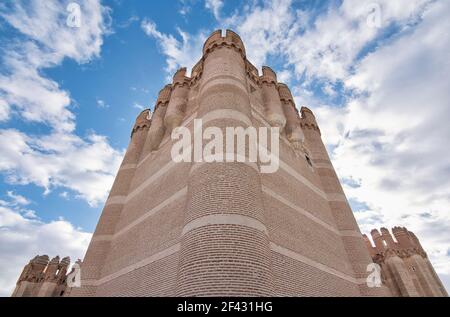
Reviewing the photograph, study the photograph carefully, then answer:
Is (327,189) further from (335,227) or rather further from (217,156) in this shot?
(217,156)

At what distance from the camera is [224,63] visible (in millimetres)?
9883

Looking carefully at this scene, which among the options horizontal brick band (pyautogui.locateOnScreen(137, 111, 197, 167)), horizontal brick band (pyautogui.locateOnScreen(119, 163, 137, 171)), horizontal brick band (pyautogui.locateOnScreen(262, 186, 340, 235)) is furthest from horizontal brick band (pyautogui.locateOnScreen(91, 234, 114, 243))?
horizontal brick band (pyautogui.locateOnScreen(262, 186, 340, 235))

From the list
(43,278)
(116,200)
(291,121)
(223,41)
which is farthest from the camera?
(43,278)

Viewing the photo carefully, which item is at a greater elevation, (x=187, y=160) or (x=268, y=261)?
(x=187, y=160)

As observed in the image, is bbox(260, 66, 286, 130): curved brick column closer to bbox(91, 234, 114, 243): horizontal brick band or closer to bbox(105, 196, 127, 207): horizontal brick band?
bbox(105, 196, 127, 207): horizontal brick band

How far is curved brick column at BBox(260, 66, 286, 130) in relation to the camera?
1204 cm

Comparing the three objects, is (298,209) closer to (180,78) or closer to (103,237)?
(103,237)

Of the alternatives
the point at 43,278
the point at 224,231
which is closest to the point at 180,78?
the point at 224,231

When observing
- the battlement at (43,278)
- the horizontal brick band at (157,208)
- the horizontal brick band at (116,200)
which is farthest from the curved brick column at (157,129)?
the battlement at (43,278)

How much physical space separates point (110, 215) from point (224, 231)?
883cm

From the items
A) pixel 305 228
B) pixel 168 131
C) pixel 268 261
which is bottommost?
pixel 268 261

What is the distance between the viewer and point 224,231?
531cm

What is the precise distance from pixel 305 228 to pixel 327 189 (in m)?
4.65
